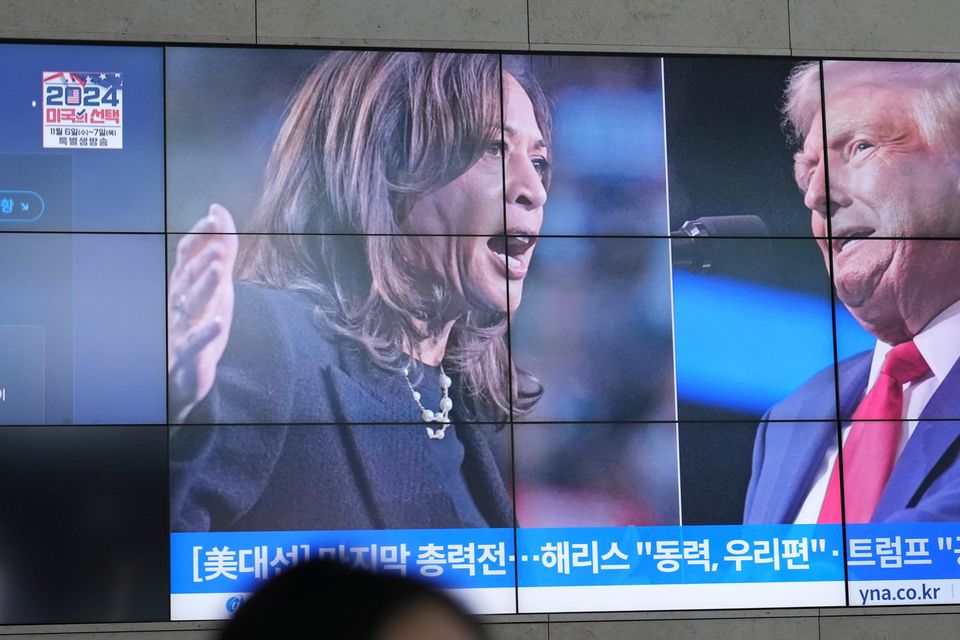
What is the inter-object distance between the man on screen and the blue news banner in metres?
0.19

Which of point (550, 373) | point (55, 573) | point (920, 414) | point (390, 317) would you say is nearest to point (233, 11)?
point (390, 317)

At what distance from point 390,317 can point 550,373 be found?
1.07 metres

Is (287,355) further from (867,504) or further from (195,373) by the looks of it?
(867,504)

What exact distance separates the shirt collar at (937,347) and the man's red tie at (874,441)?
0.04m

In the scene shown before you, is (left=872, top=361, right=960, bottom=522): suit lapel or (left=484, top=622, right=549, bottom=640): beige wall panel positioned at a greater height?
(left=872, top=361, right=960, bottom=522): suit lapel

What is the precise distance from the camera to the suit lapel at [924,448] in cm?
893

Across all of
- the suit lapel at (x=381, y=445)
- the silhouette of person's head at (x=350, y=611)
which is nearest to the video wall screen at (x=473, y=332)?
the suit lapel at (x=381, y=445)

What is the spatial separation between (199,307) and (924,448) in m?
4.72

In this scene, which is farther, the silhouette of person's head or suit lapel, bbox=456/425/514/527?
suit lapel, bbox=456/425/514/527

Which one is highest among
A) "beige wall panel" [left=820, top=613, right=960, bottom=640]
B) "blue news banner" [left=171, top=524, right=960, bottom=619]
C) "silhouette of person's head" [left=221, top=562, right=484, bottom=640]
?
"blue news banner" [left=171, top=524, right=960, bottom=619]

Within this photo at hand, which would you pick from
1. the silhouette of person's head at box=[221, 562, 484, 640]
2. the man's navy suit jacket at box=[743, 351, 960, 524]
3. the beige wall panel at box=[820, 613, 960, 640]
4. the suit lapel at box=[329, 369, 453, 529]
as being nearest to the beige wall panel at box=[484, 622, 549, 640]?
the suit lapel at box=[329, 369, 453, 529]

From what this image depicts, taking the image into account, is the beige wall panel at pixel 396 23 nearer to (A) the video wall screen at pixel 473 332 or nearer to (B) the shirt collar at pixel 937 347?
(A) the video wall screen at pixel 473 332

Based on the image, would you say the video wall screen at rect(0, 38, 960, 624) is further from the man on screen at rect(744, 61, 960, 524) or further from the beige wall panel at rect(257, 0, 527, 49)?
the beige wall panel at rect(257, 0, 527, 49)

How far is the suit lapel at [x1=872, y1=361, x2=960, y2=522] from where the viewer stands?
8.93 metres
